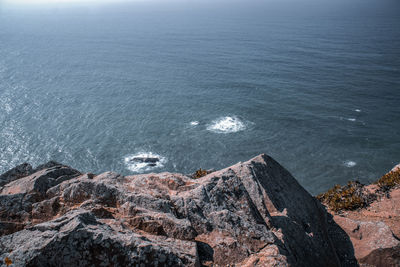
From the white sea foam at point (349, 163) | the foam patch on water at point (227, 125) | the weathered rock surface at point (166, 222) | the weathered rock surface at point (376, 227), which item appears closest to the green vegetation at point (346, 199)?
the weathered rock surface at point (376, 227)

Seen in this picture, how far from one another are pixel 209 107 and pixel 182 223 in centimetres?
6953

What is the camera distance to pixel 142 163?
192 ft

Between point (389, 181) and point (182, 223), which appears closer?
point (182, 223)

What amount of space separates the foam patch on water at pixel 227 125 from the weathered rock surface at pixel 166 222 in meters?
49.8

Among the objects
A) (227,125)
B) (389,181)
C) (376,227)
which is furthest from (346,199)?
(227,125)

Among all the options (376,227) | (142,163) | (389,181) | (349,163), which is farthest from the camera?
(142,163)

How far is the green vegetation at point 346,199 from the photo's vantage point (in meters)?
21.3

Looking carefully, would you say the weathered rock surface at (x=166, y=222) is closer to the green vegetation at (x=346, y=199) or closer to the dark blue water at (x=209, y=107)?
the green vegetation at (x=346, y=199)

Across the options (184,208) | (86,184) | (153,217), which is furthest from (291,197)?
(86,184)

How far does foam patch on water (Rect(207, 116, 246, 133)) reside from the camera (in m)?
69.1

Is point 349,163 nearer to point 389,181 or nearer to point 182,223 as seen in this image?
point 389,181

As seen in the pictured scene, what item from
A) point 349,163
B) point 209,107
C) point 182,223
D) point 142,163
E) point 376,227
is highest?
point 182,223

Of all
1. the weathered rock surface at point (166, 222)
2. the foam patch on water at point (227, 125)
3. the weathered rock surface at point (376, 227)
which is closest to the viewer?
the weathered rock surface at point (166, 222)

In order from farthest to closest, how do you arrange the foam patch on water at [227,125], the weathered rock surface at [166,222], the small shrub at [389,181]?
the foam patch on water at [227,125] < the small shrub at [389,181] < the weathered rock surface at [166,222]
